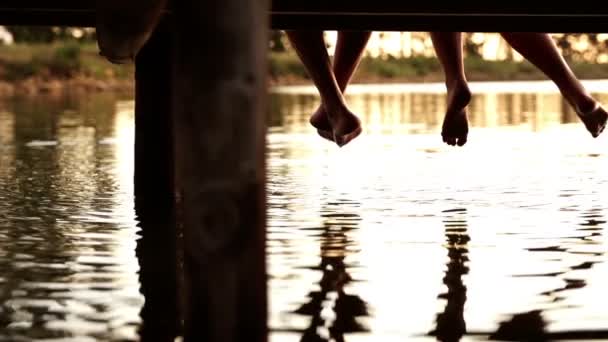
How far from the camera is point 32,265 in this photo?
438 cm

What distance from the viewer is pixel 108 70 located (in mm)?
31453

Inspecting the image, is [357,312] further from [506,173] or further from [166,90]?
[506,173]

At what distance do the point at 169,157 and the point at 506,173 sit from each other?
2.12 meters

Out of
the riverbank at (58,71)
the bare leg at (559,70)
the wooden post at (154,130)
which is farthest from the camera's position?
the riverbank at (58,71)

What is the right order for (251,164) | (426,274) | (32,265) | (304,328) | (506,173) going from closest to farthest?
1. (251,164)
2. (304,328)
3. (426,274)
4. (32,265)
5. (506,173)

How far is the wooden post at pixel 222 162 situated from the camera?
2477 millimetres

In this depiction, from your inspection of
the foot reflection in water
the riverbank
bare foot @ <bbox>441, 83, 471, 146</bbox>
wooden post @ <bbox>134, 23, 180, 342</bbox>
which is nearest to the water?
the foot reflection in water

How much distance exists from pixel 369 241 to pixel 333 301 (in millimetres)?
1154

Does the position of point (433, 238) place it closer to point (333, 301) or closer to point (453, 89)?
point (453, 89)

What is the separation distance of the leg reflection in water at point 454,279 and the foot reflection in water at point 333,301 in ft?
0.65

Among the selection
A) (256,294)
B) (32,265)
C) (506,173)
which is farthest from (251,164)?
(506,173)

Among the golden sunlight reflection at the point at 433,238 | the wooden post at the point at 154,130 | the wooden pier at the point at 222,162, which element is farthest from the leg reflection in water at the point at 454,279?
the wooden post at the point at 154,130

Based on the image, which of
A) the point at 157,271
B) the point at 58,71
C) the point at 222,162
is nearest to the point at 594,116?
the point at 157,271

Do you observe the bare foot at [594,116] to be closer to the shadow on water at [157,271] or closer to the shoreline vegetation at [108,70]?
the shadow on water at [157,271]
